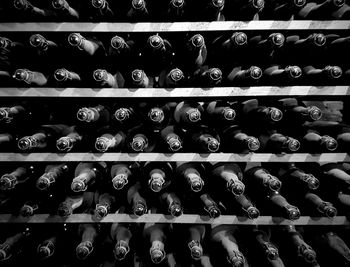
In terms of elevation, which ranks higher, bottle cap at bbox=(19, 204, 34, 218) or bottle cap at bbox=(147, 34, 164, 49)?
bottle cap at bbox=(147, 34, 164, 49)

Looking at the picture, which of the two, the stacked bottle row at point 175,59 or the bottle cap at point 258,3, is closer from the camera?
the bottle cap at point 258,3

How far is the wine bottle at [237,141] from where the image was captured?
3.89 feet

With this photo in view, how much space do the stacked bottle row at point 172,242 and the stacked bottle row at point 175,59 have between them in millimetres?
906

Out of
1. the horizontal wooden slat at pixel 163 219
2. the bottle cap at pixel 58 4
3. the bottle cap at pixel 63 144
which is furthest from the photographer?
the horizontal wooden slat at pixel 163 219

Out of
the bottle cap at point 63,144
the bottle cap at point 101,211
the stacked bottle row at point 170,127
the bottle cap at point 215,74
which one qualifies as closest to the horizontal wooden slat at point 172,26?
the bottle cap at point 215,74

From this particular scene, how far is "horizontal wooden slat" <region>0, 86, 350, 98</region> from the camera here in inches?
48.4

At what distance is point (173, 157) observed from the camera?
1.28m

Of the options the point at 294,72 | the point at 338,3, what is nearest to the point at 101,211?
the point at 294,72

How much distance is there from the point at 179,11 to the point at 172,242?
138 cm

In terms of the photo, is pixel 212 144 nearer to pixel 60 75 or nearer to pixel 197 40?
pixel 197 40

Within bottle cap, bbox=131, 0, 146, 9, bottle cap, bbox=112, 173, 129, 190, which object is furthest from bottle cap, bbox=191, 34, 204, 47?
bottle cap, bbox=112, 173, 129, 190

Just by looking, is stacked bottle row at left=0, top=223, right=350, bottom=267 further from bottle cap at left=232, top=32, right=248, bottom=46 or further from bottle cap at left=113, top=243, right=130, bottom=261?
bottle cap at left=232, top=32, right=248, bottom=46

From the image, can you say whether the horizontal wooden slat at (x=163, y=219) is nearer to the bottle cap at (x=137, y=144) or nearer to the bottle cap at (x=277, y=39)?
the bottle cap at (x=137, y=144)

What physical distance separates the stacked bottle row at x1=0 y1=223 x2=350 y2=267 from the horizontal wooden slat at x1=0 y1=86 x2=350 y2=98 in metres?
0.83
